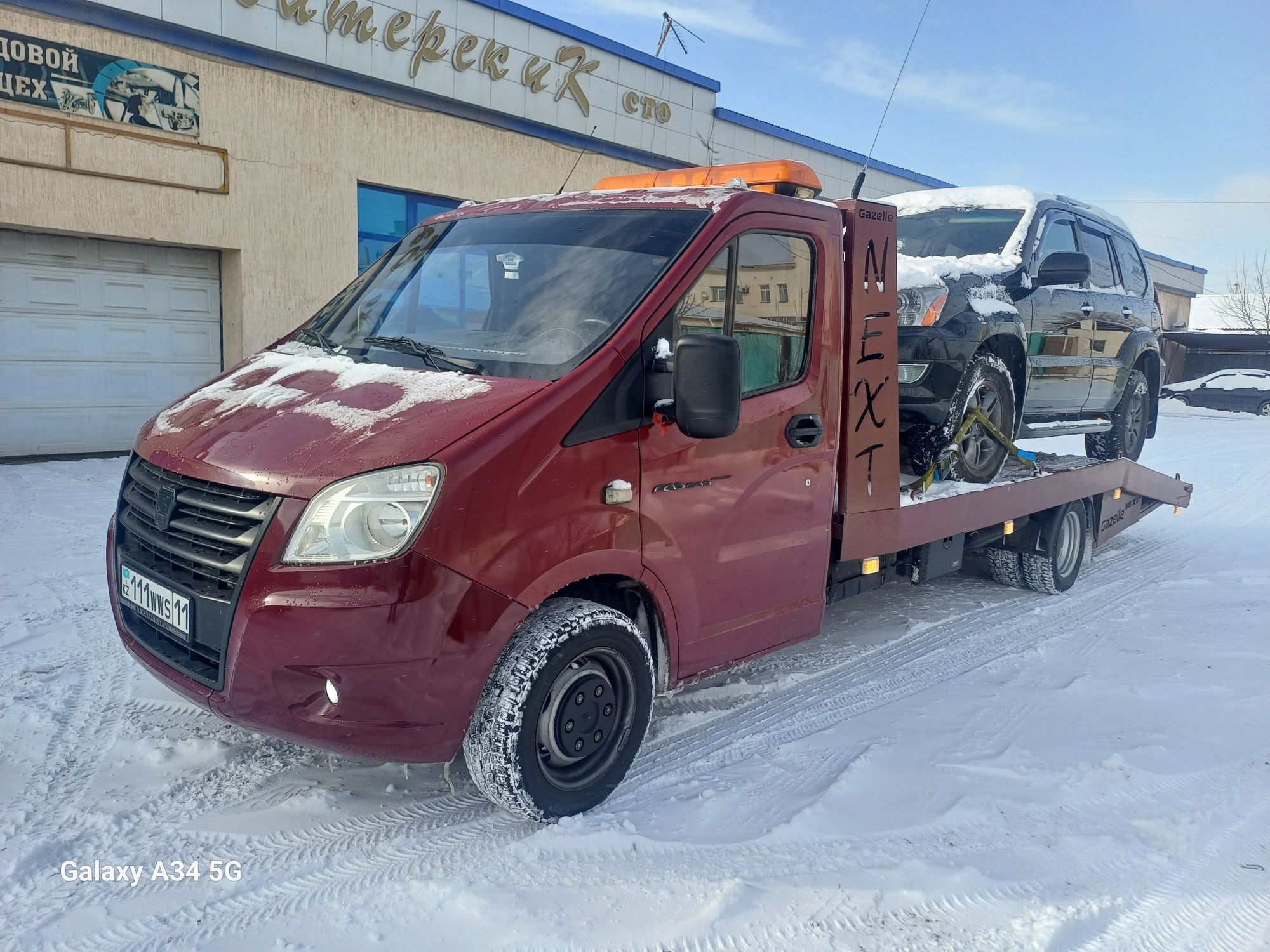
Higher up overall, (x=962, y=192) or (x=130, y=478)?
(x=962, y=192)

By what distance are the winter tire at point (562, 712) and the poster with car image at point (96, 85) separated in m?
9.16

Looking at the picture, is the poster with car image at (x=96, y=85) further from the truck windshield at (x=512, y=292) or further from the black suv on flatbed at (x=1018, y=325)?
the black suv on flatbed at (x=1018, y=325)

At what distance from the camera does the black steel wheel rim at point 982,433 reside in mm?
5887

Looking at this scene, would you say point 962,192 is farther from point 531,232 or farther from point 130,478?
point 130,478

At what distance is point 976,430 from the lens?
602 cm

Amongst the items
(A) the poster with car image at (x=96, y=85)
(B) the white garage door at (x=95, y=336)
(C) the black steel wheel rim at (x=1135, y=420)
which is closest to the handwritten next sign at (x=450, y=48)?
(A) the poster with car image at (x=96, y=85)

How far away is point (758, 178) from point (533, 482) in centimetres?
203

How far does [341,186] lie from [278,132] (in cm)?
99

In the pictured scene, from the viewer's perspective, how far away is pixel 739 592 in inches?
155

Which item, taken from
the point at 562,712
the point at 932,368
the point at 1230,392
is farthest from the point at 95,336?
the point at 1230,392

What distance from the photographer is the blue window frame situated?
12352 millimetres

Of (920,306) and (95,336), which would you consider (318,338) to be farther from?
(95,336)

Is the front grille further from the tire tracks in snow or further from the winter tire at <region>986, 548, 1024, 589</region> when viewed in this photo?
the winter tire at <region>986, 548, 1024, 589</region>

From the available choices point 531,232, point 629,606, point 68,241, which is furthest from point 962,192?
point 68,241
